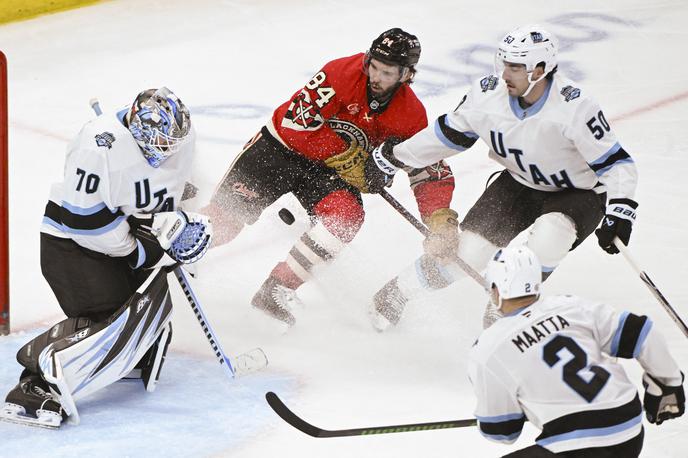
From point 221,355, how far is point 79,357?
17.7 inches

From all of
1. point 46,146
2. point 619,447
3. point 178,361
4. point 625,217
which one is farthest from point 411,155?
point 46,146

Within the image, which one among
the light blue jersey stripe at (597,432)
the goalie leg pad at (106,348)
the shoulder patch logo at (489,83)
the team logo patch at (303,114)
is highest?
the light blue jersey stripe at (597,432)

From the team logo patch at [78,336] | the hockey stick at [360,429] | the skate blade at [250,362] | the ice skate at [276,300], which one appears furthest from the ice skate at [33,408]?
the ice skate at [276,300]

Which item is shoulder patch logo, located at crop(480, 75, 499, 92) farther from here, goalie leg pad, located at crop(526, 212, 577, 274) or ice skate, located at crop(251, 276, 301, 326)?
ice skate, located at crop(251, 276, 301, 326)

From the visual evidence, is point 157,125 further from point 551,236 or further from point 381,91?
point 551,236

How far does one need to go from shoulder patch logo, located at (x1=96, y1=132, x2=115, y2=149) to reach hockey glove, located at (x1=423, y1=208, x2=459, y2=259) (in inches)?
43.3

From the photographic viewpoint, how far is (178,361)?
3.47 metres

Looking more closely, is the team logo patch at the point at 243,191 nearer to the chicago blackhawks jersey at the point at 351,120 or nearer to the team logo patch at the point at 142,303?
the chicago blackhawks jersey at the point at 351,120

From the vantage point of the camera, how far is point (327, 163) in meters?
3.75

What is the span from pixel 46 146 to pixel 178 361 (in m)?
1.85

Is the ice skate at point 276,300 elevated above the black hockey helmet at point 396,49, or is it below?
below

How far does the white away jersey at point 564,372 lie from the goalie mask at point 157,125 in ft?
3.62

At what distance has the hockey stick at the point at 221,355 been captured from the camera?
331 cm

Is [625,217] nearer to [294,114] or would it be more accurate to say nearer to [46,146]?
[294,114]
